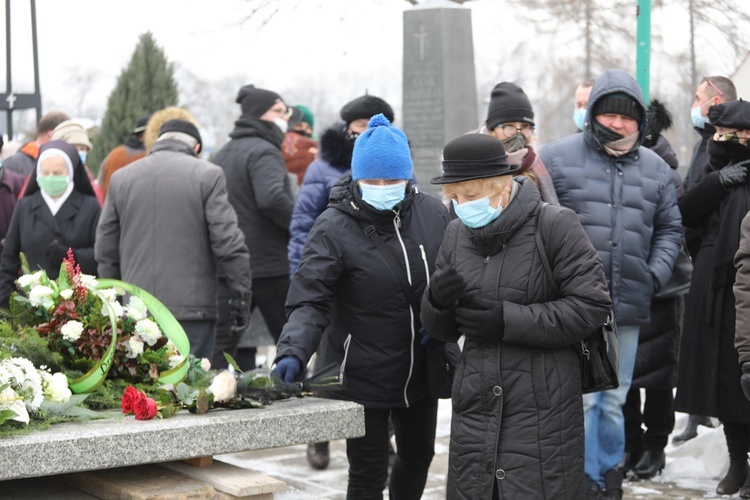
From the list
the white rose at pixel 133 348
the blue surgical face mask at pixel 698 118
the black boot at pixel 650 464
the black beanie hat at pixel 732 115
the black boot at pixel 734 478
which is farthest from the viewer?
the black boot at pixel 650 464

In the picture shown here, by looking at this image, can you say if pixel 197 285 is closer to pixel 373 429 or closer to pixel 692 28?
pixel 373 429

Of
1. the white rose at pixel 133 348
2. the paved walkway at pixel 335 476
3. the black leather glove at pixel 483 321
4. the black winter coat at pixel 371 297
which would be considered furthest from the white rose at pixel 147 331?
the paved walkway at pixel 335 476

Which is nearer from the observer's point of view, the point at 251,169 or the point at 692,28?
the point at 251,169

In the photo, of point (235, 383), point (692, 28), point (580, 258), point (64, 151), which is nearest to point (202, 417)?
point (235, 383)

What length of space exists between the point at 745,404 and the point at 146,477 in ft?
11.1

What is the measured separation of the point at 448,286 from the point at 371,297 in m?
0.79

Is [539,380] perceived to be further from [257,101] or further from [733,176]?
[257,101]

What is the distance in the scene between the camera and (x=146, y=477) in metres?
3.80

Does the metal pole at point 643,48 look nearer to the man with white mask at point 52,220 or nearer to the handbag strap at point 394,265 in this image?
the man with white mask at point 52,220

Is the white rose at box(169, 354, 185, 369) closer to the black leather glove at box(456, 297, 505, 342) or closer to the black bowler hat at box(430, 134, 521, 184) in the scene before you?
the black leather glove at box(456, 297, 505, 342)

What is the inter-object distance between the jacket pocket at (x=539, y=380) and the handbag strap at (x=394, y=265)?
80 cm

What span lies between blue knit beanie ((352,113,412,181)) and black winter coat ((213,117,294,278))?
277 centimetres

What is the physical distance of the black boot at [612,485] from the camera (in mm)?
5566

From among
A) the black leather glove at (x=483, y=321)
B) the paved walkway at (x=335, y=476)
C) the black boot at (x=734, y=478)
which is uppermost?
the black leather glove at (x=483, y=321)
